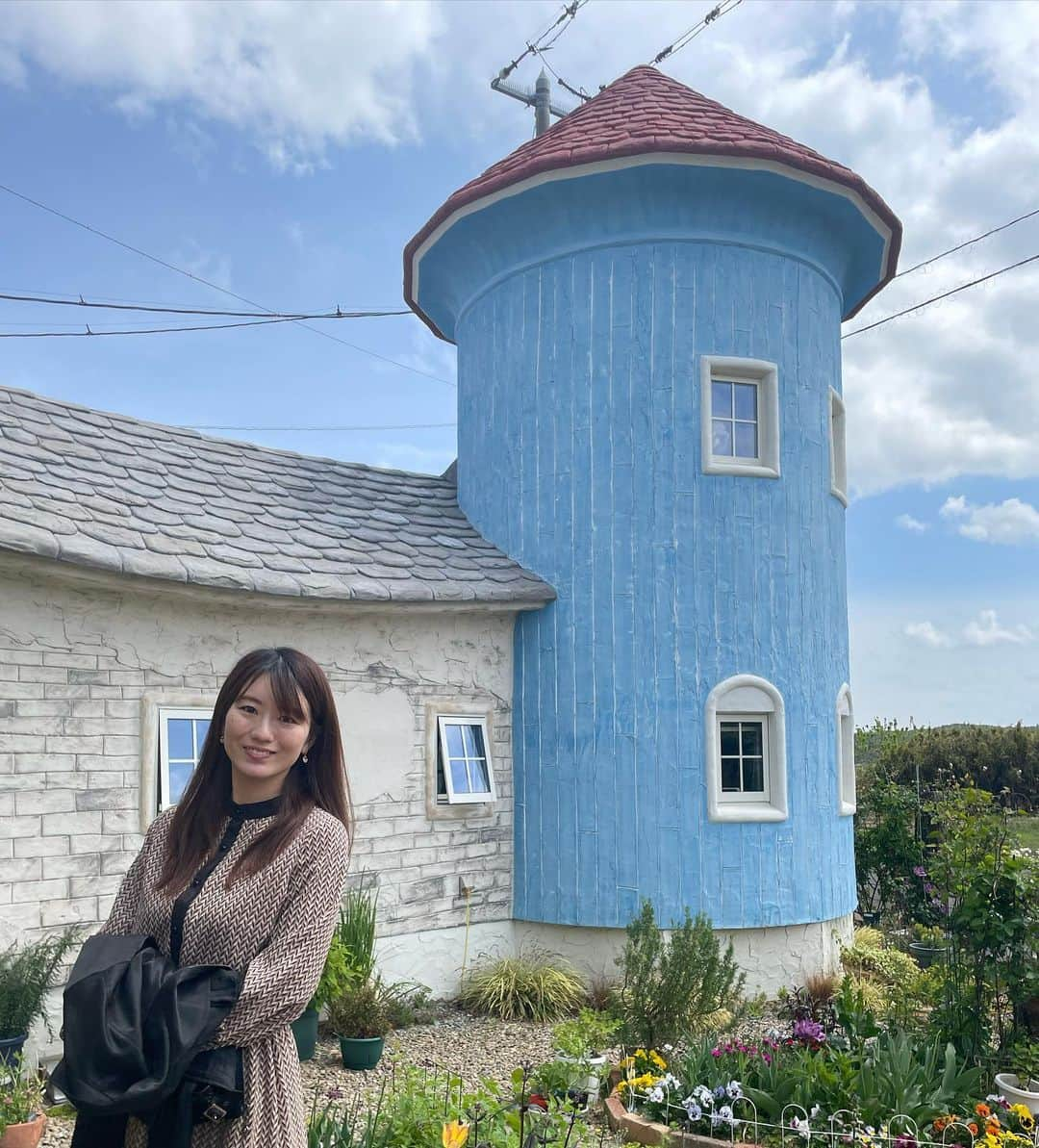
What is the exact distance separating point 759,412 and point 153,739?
579cm

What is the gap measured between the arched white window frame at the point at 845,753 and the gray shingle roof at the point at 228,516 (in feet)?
9.79

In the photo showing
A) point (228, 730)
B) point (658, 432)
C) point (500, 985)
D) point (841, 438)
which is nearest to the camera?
point (228, 730)

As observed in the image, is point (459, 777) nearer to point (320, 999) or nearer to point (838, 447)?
point (320, 999)

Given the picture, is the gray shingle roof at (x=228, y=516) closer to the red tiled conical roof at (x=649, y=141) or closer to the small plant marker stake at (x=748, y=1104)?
the red tiled conical roof at (x=649, y=141)

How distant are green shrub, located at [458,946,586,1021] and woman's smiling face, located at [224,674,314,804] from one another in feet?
19.1

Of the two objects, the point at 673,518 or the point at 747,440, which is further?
the point at 747,440

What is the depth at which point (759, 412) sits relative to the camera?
9414mm

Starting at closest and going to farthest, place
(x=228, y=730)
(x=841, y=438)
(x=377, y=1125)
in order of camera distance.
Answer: (x=228, y=730), (x=377, y=1125), (x=841, y=438)

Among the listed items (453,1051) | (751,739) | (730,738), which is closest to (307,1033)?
(453,1051)

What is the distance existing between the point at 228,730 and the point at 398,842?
5631mm

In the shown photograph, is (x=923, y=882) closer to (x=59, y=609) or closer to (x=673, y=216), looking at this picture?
(x=673, y=216)

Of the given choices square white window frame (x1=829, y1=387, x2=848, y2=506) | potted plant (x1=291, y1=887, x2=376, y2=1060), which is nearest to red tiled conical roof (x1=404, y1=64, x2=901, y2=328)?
square white window frame (x1=829, y1=387, x2=848, y2=506)

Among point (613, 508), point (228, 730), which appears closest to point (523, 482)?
point (613, 508)

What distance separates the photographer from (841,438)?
1044cm
